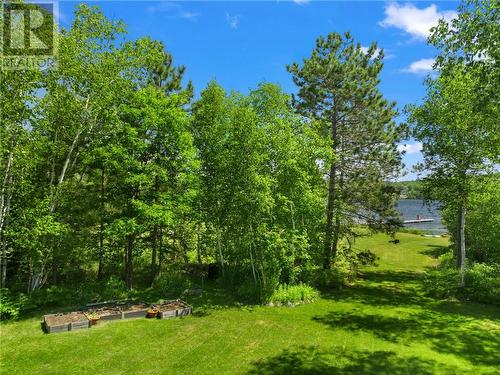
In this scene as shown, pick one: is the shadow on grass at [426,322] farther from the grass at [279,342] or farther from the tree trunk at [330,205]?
the tree trunk at [330,205]

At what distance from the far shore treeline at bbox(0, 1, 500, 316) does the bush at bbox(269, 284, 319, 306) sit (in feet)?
1.26

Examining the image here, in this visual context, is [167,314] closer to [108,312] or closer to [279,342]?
[108,312]

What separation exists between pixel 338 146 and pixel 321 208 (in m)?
7.37

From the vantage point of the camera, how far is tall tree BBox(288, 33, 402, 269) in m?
25.6

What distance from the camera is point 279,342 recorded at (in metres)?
14.6

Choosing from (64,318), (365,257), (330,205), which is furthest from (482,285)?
(64,318)

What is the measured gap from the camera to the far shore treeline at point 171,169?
59.1 ft

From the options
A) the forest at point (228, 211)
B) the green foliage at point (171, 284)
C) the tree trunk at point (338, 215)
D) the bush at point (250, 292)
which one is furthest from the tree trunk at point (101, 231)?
the tree trunk at point (338, 215)

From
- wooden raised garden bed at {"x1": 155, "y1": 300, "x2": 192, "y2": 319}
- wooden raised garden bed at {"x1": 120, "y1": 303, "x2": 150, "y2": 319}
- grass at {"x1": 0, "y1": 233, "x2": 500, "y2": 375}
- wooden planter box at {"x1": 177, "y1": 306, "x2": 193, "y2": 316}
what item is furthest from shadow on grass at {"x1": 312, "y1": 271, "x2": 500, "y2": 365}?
wooden raised garden bed at {"x1": 120, "y1": 303, "x2": 150, "y2": 319}

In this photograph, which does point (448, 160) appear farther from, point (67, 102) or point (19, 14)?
point (19, 14)

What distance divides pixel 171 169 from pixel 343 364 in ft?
42.5

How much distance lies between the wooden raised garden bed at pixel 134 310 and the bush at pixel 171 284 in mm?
3118

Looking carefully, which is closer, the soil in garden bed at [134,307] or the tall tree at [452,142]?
the soil in garden bed at [134,307]

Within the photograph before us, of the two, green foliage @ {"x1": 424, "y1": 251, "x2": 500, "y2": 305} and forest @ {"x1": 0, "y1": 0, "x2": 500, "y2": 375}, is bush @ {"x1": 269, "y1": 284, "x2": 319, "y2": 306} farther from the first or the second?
green foliage @ {"x1": 424, "y1": 251, "x2": 500, "y2": 305}
